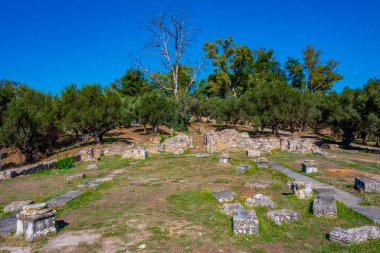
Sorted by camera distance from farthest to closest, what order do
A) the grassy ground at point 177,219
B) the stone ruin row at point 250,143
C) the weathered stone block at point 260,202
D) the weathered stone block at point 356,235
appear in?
the stone ruin row at point 250,143 → the weathered stone block at point 260,202 → the grassy ground at point 177,219 → the weathered stone block at point 356,235

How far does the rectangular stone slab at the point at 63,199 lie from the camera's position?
9.37 m

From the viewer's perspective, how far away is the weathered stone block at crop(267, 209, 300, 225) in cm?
721

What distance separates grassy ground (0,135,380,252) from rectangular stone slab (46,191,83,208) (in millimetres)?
244

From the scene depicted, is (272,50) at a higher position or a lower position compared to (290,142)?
higher

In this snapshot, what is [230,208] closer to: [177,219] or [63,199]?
[177,219]

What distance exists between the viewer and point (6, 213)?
28.7 feet

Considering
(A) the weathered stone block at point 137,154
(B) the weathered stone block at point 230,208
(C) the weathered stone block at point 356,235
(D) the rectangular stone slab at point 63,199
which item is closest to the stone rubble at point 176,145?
(A) the weathered stone block at point 137,154

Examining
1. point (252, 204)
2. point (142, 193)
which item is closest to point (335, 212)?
point (252, 204)

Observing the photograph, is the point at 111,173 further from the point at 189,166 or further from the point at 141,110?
the point at 141,110

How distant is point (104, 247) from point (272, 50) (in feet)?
223

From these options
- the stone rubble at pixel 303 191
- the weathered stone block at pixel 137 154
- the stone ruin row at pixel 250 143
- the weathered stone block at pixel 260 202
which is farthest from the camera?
the stone ruin row at pixel 250 143

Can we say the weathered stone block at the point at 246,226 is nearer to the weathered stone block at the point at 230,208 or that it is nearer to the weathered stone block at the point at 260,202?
the weathered stone block at the point at 230,208

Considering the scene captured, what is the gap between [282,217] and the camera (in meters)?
7.26

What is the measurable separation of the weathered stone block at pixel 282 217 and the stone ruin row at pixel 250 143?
16.8 metres
